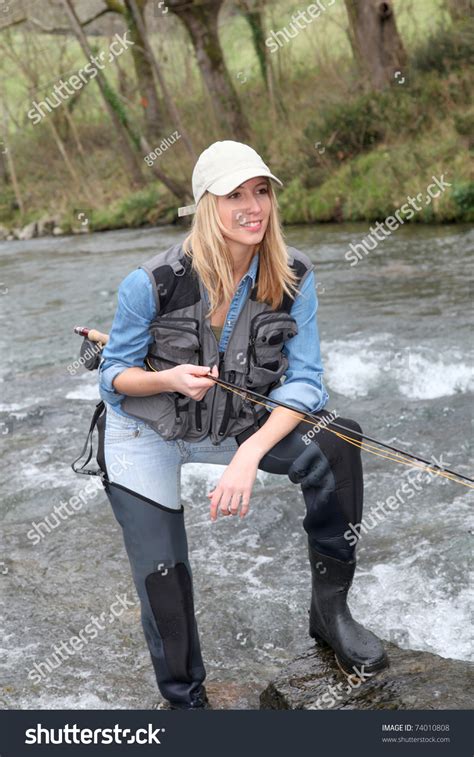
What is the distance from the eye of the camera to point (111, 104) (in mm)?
25219

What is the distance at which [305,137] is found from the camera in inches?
834

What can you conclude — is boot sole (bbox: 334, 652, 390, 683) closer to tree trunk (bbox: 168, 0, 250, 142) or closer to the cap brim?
the cap brim

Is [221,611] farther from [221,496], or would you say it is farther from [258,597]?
[221,496]

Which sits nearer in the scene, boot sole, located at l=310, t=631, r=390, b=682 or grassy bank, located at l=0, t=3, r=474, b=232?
boot sole, located at l=310, t=631, r=390, b=682

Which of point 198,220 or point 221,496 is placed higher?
point 198,220

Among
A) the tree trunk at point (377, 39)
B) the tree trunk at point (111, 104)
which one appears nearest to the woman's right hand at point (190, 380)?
the tree trunk at point (377, 39)

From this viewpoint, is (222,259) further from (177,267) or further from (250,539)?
(250,539)

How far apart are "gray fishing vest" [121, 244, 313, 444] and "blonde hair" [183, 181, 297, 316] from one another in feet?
0.13

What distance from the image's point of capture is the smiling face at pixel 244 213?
339 cm

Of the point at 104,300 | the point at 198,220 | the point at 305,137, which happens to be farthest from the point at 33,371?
the point at 305,137

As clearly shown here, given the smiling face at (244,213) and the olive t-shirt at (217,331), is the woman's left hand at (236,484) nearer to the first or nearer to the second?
the olive t-shirt at (217,331)

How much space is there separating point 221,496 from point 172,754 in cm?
88

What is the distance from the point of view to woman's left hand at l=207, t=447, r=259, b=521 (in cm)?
332

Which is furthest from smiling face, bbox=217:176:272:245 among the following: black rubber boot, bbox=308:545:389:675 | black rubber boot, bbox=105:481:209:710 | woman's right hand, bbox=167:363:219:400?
black rubber boot, bbox=308:545:389:675
